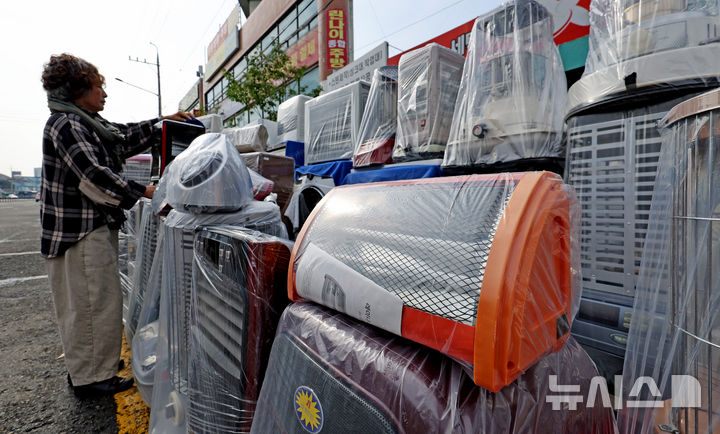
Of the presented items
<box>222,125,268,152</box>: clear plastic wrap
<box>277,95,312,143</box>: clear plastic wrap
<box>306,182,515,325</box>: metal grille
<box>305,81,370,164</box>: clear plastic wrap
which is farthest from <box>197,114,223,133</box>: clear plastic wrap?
<box>306,182,515,325</box>: metal grille

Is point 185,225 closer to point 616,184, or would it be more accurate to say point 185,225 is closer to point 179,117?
point 179,117

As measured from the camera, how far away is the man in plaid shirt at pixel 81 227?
167cm

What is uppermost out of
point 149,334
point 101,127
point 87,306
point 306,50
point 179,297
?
point 306,50

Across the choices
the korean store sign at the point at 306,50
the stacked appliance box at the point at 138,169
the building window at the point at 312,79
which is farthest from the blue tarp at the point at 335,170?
the korean store sign at the point at 306,50

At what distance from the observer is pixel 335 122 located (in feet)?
9.85

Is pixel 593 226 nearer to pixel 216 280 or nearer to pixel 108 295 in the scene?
pixel 216 280

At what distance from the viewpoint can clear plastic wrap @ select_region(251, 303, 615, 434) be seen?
0.54 metres

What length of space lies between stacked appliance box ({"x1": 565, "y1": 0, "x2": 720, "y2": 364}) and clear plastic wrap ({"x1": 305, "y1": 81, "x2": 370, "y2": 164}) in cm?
173

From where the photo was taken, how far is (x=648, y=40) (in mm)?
1090

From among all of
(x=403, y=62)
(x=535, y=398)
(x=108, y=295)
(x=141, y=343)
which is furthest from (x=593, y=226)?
(x=108, y=295)

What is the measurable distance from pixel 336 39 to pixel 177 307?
1019cm

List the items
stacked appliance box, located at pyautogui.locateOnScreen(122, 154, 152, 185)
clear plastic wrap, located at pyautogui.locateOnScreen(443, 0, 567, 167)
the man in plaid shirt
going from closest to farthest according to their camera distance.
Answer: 1. clear plastic wrap, located at pyautogui.locateOnScreen(443, 0, 567, 167)
2. the man in plaid shirt
3. stacked appliance box, located at pyautogui.locateOnScreen(122, 154, 152, 185)

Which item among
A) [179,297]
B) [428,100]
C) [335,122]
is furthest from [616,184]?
[335,122]

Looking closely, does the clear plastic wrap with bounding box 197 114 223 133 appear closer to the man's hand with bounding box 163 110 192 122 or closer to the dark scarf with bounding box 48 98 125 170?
the man's hand with bounding box 163 110 192 122
